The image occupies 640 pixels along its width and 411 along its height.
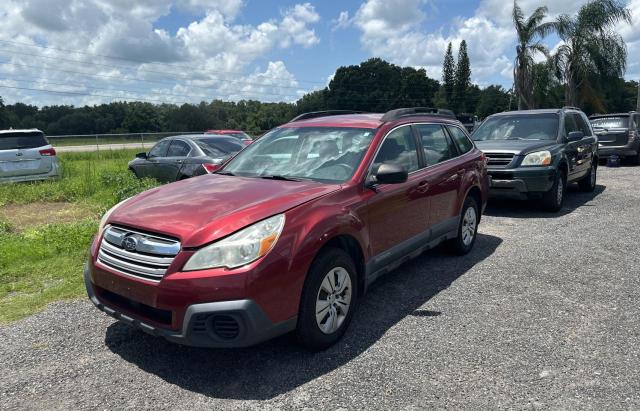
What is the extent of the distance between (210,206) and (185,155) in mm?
7404

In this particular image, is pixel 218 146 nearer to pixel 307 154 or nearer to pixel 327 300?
pixel 307 154

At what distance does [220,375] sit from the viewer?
10.7 ft

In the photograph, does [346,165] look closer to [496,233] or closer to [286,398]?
[286,398]

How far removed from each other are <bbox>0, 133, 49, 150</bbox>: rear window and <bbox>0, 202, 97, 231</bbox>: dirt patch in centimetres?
262

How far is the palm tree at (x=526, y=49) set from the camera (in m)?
26.9

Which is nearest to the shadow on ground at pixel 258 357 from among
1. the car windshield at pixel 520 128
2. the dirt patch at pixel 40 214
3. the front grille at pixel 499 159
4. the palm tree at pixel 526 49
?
the front grille at pixel 499 159

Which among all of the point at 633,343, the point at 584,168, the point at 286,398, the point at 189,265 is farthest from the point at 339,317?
the point at 584,168

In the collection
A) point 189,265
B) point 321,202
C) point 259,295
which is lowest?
point 259,295

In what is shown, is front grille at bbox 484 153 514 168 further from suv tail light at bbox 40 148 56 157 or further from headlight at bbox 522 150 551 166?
suv tail light at bbox 40 148 56 157

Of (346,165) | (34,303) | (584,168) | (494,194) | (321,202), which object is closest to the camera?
(321,202)

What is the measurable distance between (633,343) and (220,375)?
2997 mm

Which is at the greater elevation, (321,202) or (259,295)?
(321,202)

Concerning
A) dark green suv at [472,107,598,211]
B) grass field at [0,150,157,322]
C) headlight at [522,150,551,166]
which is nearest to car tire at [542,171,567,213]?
dark green suv at [472,107,598,211]

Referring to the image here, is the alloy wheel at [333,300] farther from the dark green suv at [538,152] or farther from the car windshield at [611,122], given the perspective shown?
the car windshield at [611,122]
